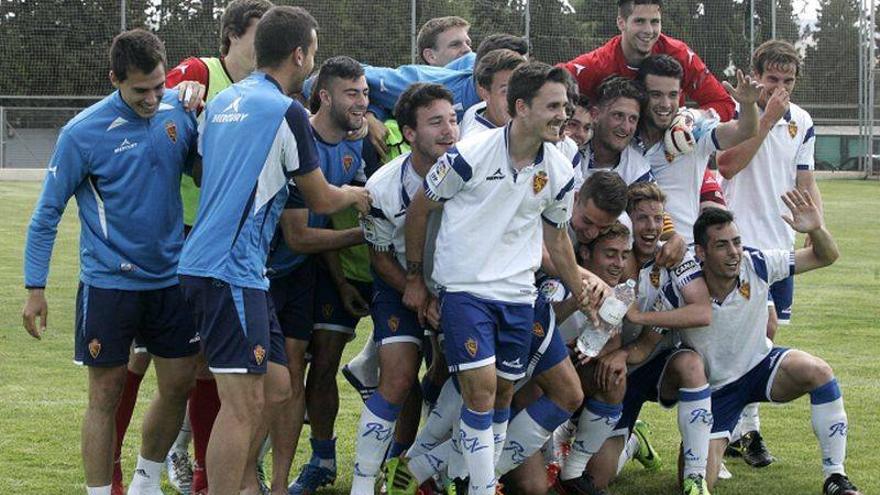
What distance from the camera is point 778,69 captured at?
7957 millimetres

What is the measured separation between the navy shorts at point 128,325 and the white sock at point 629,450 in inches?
94.9

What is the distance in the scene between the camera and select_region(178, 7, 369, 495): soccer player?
5.50 meters

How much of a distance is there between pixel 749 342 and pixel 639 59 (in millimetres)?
1763

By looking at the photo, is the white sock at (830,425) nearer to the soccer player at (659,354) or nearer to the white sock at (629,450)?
the soccer player at (659,354)

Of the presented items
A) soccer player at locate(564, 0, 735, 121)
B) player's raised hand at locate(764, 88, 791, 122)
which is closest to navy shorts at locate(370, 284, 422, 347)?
soccer player at locate(564, 0, 735, 121)

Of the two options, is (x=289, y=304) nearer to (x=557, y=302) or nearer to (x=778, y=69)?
(x=557, y=302)

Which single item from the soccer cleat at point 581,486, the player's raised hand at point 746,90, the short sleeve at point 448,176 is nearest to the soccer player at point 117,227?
the short sleeve at point 448,176

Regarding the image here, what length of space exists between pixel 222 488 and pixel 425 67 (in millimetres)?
3204

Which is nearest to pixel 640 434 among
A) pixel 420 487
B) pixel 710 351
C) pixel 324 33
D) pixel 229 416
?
pixel 710 351

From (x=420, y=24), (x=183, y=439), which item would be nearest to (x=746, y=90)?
(x=183, y=439)

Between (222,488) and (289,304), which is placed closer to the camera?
(222,488)

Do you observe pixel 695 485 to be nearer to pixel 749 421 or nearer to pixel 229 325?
pixel 749 421

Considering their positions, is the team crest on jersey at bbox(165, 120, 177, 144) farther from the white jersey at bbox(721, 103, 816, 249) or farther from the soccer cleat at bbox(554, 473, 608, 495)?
the white jersey at bbox(721, 103, 816, 249)

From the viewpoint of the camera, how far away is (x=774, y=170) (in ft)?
27.0
